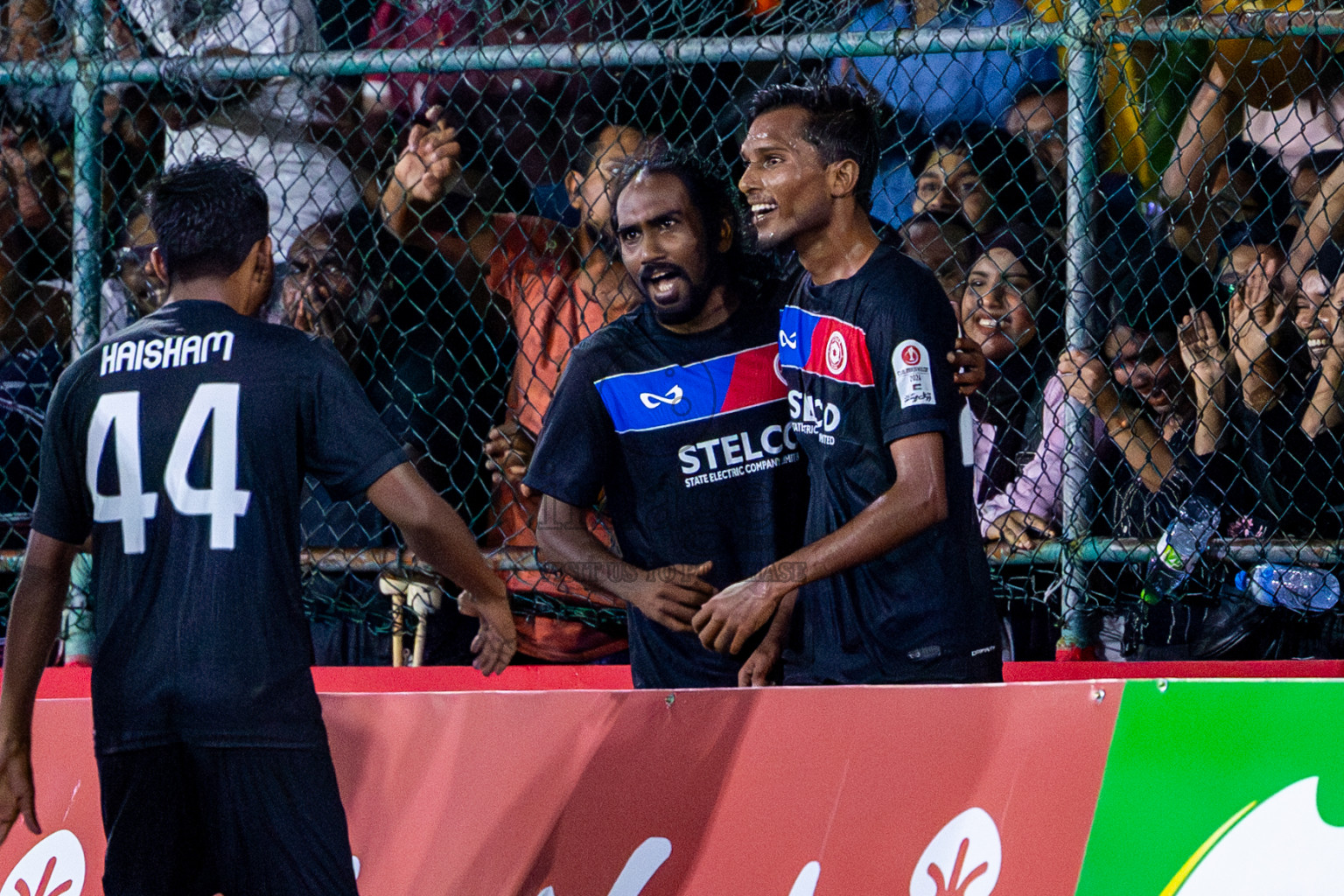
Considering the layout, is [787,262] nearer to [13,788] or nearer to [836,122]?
[836,122]

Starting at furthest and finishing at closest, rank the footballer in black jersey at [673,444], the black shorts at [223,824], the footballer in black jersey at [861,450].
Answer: the footballer in black jersey at [673,444]
the footballer in black jersey at [861,450]
the black shorts at [223,824]

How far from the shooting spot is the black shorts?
2.45 m

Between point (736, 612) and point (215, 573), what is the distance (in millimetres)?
1012

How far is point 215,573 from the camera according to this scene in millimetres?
2482

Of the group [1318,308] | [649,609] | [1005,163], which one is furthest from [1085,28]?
[649,609]

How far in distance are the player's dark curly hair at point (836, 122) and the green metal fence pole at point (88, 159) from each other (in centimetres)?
231

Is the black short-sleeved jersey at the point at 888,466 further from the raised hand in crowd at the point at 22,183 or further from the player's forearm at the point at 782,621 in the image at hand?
the raised hand in crowd at the point at 22,183

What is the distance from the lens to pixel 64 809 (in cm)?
323

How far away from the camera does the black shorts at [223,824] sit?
245cm

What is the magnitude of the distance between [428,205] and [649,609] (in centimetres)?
190

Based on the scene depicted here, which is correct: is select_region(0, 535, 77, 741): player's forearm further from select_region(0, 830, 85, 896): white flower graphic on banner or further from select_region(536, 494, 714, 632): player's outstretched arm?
select_region(536, 494, 714, 632): player's outstretched arm

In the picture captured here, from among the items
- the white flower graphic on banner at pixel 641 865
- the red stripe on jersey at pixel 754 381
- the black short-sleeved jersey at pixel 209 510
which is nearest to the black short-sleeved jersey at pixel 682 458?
the red stripe on jersey at pixel 754 381

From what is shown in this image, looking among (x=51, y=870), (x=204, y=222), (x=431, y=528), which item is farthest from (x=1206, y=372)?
Answer: (x=51, y=870)

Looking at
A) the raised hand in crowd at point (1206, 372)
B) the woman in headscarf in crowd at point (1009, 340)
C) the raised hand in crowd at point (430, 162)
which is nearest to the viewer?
the raised hand in crowd at point (1206, 372)
